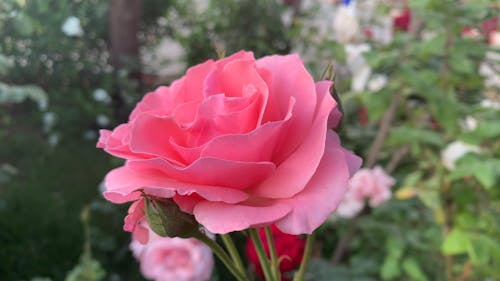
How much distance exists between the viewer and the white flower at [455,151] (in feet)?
3.51

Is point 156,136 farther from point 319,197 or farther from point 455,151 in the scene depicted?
point 455,151

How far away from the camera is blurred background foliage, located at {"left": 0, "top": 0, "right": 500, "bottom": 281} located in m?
1.09

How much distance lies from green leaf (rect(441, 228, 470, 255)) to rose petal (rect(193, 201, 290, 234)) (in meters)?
0.89

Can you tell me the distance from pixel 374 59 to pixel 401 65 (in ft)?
0.24

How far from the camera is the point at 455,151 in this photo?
3.58 feet

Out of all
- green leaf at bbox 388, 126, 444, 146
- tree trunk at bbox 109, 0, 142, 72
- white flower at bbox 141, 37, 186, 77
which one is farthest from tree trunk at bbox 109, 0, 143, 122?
green leaf at bbox 388, 126, 444, 146

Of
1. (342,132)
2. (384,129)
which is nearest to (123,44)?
(384,129)

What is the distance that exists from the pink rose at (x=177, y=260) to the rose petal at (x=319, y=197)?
0.57 m

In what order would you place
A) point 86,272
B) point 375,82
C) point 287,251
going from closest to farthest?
point 287,251, point 86,272, point 375,82

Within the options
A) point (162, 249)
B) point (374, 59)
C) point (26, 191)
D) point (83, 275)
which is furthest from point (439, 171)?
point (26, 191)

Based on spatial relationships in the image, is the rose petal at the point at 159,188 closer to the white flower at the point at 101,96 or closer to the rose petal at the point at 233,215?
the rose petal at the point at 233,215

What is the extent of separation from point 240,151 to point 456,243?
2.99ft

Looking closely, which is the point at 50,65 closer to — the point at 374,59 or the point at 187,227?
the point at 374,59

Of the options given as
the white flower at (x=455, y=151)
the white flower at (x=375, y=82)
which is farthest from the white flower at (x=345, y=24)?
the white flower at (x=455, y=151)
